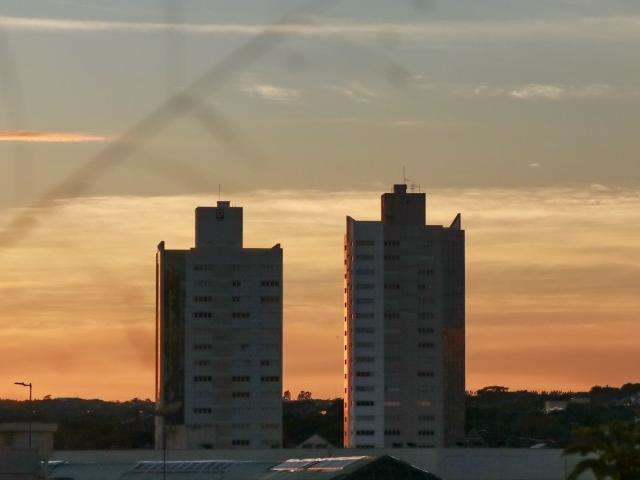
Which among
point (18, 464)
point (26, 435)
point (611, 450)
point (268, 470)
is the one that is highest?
point (26, 435)

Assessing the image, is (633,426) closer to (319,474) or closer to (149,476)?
(319,474)

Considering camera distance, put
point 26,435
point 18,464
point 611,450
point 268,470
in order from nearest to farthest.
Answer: point 611,450 → point 18,464 → point 268,470 → point 26,435

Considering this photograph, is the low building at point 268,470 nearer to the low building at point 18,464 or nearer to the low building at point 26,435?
the low building at point 26,435

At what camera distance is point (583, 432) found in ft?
275

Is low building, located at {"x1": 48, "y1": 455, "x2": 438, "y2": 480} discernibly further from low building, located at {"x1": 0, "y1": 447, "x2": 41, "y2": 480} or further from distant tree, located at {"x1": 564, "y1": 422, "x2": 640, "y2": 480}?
distant tree, located at {"x1": 564, "y1": 422, "x2": 640, "y2": 480}

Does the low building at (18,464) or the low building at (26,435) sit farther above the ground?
the low building at (26,435)

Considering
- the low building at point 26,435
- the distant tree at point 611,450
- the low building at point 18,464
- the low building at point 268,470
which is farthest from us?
the low building at point 26,435

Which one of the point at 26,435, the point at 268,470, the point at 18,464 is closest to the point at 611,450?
the point at 268,470

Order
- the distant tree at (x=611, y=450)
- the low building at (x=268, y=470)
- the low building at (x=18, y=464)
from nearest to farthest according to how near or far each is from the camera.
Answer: the distant tree at (x=611, y=450) < the low building at (x=268, y=470) < the low building at (x=18, y=464)

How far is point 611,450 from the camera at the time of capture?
8550 centimetres

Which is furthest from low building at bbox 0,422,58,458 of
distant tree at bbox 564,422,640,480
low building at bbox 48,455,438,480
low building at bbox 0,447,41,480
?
distant tree at bbox 564,422,640,480

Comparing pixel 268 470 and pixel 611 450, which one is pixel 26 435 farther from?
pixel 611 450

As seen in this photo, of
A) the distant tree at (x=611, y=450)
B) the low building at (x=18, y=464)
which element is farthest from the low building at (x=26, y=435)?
the distant tree at (x=611, y=450)

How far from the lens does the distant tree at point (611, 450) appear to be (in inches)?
3329
